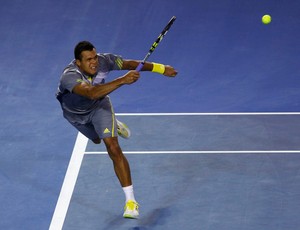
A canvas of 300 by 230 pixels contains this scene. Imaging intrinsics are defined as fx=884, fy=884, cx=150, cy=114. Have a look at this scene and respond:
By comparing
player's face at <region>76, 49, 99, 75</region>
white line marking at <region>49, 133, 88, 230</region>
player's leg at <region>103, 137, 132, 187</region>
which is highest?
player's face at <region>76, 49, 99, 75</region>

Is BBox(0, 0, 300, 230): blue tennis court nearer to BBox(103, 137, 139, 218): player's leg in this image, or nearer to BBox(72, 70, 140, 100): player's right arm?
BBox(103, 137, 139, 218): player's leg

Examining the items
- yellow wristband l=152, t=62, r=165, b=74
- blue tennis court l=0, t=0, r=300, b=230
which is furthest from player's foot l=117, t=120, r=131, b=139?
yellow wristband l=152, t=62, r=165, b=74

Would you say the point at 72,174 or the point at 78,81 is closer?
the point at 78,81

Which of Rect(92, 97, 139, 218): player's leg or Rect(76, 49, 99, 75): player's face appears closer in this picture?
Rect(76, 49, 99, 75): player's face

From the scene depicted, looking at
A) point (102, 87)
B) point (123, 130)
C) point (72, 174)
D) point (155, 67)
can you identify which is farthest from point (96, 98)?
point (72, 174)

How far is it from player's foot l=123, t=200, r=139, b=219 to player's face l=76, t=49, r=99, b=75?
1.76 meters

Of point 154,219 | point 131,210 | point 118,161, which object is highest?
point 118,161

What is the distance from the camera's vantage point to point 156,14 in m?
17.1

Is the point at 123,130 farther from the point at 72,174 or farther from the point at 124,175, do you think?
the point at 124,175

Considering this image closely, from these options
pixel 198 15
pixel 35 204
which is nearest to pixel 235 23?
pixel 198 15

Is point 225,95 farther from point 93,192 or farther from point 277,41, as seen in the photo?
point 93,192

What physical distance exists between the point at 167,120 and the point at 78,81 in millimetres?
3225

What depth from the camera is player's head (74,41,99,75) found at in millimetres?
11242

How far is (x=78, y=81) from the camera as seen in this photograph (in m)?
11.2
